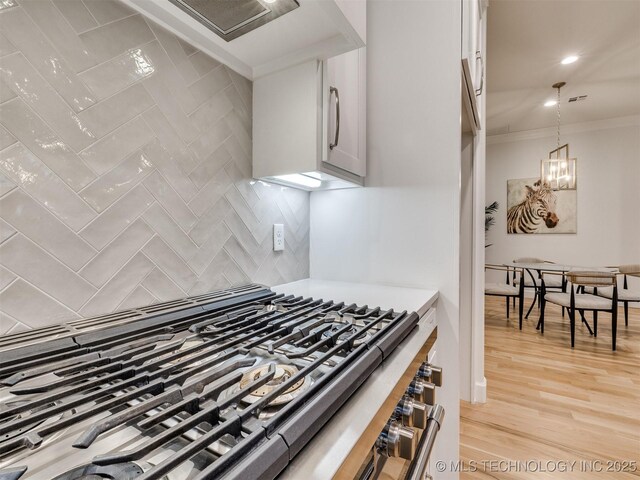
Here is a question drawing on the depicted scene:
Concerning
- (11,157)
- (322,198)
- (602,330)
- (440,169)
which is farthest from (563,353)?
(11,157)

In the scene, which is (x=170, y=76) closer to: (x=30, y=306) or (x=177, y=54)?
(x=177, y=54)

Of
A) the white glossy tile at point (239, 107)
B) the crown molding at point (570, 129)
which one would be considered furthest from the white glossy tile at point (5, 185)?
the crown molding at point (570, 129)

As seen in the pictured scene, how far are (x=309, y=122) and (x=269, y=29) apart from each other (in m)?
0.29

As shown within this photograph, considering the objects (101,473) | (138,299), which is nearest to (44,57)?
(138,299)

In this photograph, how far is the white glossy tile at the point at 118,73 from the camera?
2.56 ft

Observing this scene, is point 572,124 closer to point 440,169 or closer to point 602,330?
point 602,330

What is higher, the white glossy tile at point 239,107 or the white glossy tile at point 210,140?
the white glossy tile at point 239,107

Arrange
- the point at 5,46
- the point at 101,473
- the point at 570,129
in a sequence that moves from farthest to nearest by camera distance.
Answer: the point at 570,129
the point at 5,46
the point at 101,473

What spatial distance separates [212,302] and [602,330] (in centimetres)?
426

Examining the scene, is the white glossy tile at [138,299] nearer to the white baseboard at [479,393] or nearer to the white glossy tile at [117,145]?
the white glossy tile at [117,145]

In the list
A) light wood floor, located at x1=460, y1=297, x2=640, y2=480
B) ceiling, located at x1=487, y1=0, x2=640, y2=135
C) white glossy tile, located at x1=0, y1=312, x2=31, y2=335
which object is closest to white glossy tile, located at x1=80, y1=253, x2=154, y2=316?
white glossy tile, located at x1=0, y1=312, x2=31, y2=335

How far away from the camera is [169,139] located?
946mm

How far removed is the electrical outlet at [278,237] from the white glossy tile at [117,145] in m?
0.60

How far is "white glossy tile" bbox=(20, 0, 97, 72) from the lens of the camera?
2.25 ft
